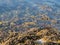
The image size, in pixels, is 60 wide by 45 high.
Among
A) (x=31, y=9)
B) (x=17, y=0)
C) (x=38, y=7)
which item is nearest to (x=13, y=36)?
(x=31, y=9)

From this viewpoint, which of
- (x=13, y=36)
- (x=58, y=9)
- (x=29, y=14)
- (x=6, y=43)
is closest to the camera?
(x=6, y=43)

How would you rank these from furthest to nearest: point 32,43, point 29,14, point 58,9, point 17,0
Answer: point 17,0 < point 58,9 < point 29,14 < point 32,43

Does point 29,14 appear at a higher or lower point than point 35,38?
lower

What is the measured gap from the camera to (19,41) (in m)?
12.3

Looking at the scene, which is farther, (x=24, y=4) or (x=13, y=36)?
(x=24, y=4)

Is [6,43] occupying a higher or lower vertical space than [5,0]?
higher

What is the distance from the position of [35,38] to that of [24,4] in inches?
1081

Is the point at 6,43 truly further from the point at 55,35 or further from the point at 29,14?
the point at 29,14

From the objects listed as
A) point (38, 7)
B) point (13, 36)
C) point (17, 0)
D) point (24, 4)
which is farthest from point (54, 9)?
point (13, 36)

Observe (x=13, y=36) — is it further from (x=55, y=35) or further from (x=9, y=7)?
(x=9, y=7)

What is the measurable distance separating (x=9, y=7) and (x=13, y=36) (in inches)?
1001

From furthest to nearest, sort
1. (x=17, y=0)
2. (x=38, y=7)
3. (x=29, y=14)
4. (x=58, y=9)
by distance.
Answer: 1. (x=17, y=0)
2. (x=38, y=7)
3. (x=58, y=9)
4. (x=29, y=14)

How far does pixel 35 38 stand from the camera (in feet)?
40.6

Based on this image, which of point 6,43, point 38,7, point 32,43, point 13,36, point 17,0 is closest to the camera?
point 32,43
